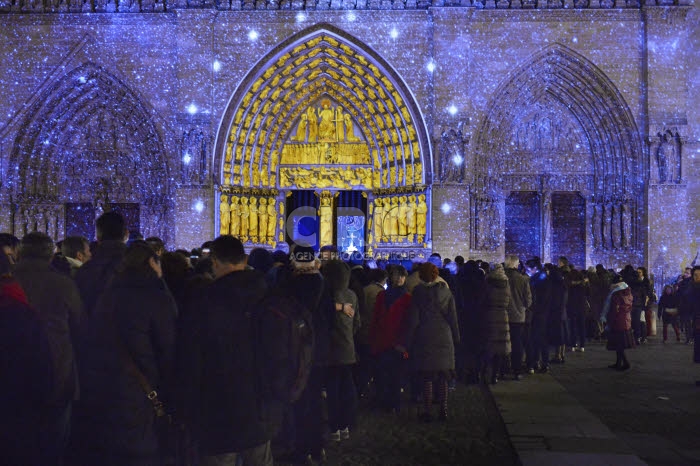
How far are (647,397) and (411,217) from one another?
11.7m

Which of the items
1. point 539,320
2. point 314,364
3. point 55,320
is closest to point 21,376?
point 55,320

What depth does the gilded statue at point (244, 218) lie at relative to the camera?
65.3 feet

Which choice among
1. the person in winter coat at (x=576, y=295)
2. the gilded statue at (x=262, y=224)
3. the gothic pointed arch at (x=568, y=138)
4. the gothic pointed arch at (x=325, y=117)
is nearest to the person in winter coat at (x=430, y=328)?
the person in winter coat at (x=576, y=295)

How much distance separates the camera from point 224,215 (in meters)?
19.5

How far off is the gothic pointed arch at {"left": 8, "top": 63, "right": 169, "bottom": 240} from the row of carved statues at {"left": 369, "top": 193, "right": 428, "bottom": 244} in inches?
226

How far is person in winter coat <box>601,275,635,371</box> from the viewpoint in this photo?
10195 millimetres

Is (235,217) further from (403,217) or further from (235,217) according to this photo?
(403,217)

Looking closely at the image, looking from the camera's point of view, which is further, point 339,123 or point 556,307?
point 339,123

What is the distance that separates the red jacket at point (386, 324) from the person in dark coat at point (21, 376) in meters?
4.18

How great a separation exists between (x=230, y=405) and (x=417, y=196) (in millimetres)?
16297

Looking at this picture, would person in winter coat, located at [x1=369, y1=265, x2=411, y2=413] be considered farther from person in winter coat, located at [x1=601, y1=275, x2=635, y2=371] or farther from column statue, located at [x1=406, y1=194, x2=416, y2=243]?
column statue, located at [x1=406, y1=194, x2=416, y2=243]

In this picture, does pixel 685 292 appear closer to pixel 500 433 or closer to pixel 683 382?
pixel 683 382

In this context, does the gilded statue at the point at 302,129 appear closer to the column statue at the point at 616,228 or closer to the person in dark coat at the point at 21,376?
the column statue at the point at 616,228

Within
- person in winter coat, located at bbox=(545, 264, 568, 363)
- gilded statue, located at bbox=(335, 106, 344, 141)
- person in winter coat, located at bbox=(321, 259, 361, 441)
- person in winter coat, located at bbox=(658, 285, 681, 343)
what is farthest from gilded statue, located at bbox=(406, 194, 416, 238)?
person in winter coat, located at bbox=(321, 259, 361, 441)
